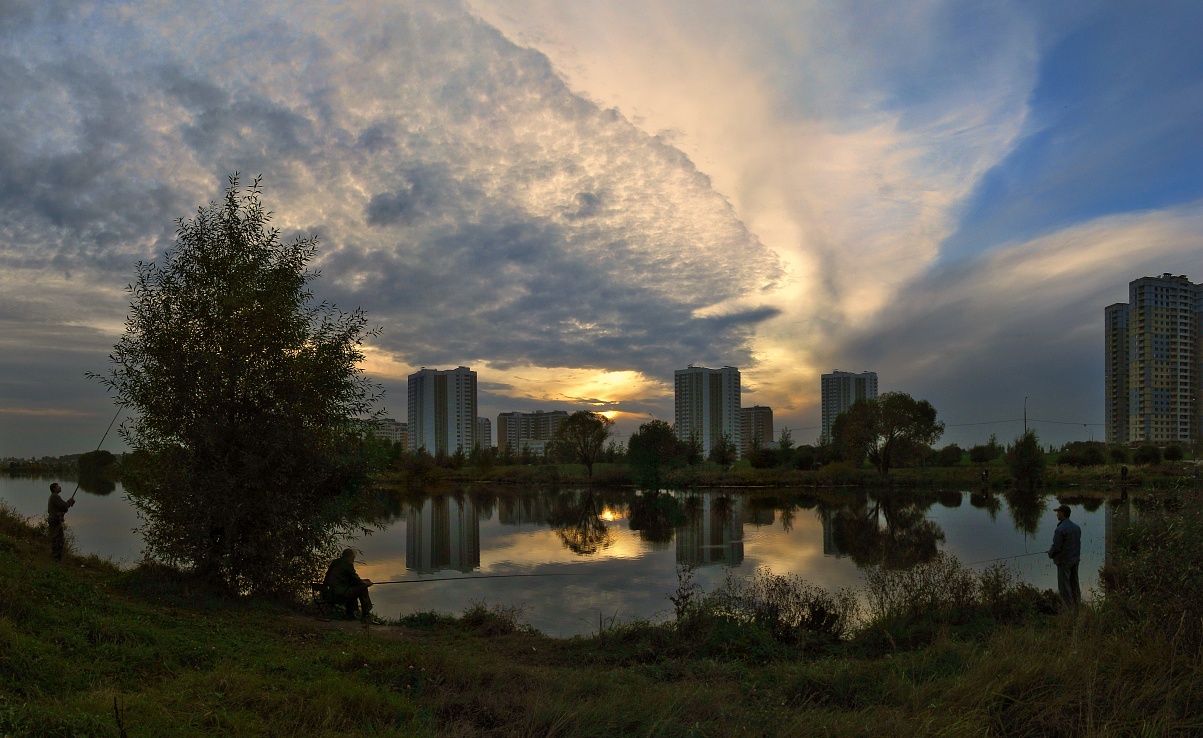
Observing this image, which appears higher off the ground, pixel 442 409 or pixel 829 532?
pixel 442 409

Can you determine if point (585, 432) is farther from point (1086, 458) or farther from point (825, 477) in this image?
point (1086, 458)

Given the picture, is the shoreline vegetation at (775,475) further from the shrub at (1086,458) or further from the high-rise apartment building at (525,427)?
the high-rise apartment building at (525,427)

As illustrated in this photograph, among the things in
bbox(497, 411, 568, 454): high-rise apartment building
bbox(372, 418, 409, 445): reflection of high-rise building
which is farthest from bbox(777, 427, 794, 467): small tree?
bbox(497, 411, 568, 454): high-rise apartment building

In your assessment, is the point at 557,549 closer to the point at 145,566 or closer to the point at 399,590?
the point at 399,590

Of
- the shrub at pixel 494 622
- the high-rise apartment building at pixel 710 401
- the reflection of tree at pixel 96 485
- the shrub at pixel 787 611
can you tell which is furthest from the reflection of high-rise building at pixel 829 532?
the high-rise apartment building at pixel 710 401

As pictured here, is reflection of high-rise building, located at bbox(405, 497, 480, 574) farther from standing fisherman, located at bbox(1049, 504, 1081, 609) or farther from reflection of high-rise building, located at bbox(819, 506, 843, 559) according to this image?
standing fisherman, located at bbox(1049, 504, 1081, 609)

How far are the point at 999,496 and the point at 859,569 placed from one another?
116 ft

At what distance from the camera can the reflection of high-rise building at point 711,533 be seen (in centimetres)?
2184

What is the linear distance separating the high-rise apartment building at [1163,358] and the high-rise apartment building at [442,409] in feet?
298

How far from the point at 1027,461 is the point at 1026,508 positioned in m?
13.8

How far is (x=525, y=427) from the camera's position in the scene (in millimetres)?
165250

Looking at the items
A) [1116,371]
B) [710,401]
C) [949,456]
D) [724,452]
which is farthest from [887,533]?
[710,401]

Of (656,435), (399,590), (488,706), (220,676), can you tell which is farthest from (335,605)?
(656,435)

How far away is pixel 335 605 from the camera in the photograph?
40.2ft
